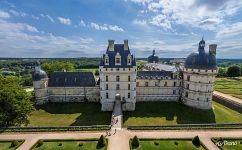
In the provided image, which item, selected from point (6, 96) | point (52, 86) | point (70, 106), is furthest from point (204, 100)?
point (6, 96)

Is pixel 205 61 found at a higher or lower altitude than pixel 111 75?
higher

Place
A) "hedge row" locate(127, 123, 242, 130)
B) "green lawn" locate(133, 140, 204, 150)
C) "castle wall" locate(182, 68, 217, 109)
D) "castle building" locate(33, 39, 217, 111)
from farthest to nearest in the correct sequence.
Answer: "castle building" locate(33, 39, 217, 111) → "castle wall" locate(182, 68, 217, 109) → "hedge row" locate(127, 123, 242, 130) → "green lawn" locate(133, 140, 204, 150)

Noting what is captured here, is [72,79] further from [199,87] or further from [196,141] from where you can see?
[196,141]

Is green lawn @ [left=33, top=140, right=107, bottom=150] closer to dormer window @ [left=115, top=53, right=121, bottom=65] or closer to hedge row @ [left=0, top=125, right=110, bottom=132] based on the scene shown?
hedge row @ [left=0, top=125, right=110, bottom=132]

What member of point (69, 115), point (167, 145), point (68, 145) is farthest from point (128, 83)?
point (68, 145)

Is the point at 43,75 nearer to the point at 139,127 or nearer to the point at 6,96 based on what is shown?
the point at 6,96

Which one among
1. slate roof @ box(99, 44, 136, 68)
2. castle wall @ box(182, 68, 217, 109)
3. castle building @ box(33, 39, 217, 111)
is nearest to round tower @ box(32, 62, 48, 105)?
castle building @ box(33, 39, 217, 111)
